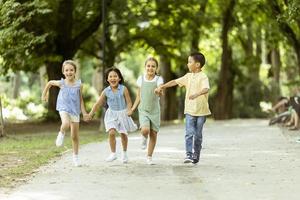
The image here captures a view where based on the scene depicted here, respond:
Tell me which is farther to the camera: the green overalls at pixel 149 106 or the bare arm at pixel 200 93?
the green overalls at pixel 149 106

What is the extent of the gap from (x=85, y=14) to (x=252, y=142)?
1394 cm

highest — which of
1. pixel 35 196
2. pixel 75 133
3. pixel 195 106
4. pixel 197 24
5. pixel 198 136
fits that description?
pixel 197 24

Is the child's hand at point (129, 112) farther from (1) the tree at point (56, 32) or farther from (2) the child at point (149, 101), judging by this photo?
(1) the tree at point (56, 32)

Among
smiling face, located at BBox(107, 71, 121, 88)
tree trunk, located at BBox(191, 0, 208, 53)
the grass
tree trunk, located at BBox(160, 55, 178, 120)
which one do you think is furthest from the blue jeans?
tree trunk, located at BBox(160, 55, 178, 120)

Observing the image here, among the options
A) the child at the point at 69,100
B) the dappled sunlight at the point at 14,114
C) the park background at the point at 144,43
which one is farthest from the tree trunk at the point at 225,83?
the child at the point at 69,100

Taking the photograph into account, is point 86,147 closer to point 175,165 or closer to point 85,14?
point 175,165

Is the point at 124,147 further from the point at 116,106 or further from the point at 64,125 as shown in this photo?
the point at 64,125

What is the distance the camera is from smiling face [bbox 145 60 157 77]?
460 inches

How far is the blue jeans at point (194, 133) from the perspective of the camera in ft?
38.6

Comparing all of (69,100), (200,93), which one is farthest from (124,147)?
(200,93)

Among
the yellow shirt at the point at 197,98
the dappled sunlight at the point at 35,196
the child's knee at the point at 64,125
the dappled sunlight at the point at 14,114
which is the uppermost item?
the yellow shirt at the point at 197,98

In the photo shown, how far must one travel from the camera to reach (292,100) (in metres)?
21.2

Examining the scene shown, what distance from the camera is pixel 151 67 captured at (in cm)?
1170

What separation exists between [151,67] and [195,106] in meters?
1.01
